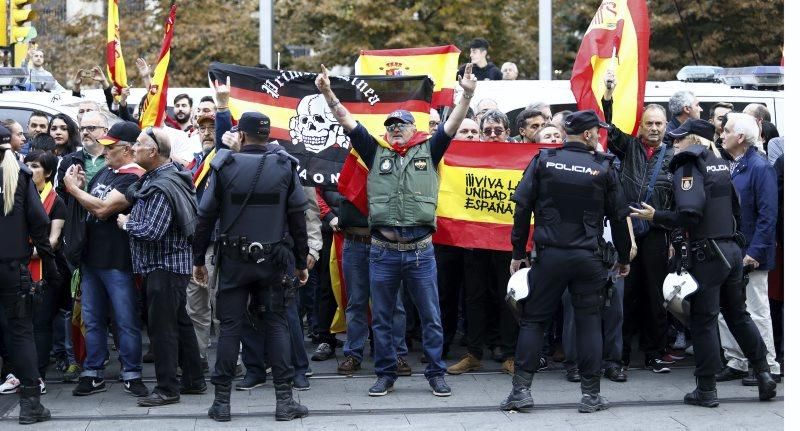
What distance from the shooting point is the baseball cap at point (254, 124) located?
320 inches

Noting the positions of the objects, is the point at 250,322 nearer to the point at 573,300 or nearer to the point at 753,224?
the point at 573,300

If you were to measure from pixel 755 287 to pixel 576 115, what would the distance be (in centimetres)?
224

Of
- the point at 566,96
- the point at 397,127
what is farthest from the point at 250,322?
the point at 566,96

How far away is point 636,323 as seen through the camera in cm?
1016

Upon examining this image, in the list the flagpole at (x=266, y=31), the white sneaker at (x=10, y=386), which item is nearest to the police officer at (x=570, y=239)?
the white sneaker at (x=10, y=386)

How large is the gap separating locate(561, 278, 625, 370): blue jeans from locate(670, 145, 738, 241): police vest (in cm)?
99

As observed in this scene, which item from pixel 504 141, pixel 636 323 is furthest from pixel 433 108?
pixel 636 323

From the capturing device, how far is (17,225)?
26.8 ft

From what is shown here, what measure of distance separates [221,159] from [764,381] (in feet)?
13.1

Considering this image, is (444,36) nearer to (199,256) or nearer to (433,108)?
(433,108)

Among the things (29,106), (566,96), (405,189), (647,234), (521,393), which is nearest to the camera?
(521,393)

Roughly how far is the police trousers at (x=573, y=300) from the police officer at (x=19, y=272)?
321cm

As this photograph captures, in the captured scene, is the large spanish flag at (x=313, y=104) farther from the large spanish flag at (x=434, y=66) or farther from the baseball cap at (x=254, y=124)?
the baseball cap at (x=254, y=124)
